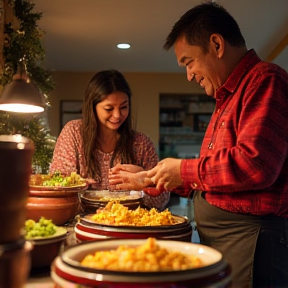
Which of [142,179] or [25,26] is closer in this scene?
[142,179]

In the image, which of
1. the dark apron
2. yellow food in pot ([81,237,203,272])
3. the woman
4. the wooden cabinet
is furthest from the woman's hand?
the wooden cabinet

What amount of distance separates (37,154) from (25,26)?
2.96 ft

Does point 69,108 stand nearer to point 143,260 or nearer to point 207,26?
point 207,26

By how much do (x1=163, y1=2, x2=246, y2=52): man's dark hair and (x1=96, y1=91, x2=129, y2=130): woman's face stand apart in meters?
1.07

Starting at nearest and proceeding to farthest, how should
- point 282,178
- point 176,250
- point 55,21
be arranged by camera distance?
point 176,250 → point 282,178 → point 55,21

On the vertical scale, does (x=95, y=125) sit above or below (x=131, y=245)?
above

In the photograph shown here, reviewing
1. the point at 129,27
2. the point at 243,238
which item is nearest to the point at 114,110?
the point at 243,238

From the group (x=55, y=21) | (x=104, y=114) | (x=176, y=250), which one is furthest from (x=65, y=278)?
(x=55, y=21)

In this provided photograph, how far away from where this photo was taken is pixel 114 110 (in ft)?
9.23

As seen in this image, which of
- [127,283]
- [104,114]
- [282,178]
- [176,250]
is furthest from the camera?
[104,114]

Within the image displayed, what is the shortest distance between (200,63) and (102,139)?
4.16 feet

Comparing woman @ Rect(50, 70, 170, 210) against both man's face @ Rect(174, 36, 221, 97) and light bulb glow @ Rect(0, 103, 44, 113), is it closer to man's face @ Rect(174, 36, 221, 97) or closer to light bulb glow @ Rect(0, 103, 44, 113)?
light bulb glow @ Rect(0, 103, 44, 113)

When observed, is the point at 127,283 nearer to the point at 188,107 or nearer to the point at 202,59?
the point at 202,59

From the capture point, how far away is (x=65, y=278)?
0.87m
